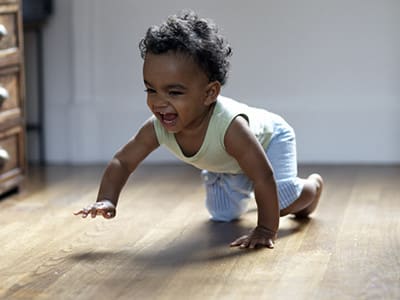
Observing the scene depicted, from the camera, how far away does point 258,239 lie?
6.14ft

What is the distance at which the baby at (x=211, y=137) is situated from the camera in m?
1.84

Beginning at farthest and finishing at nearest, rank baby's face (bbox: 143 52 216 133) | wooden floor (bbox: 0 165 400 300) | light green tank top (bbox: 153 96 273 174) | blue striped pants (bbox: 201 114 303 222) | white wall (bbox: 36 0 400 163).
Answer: white wall (bbox: 36 0 400 163) < blue striped pants (bbox: 201 114 303 222) < light green tank top (bbox: 153 96 273 174) < baby's face (bbox: 143 52 216 133) < wooden floor (bbox: 0 165 400 300)

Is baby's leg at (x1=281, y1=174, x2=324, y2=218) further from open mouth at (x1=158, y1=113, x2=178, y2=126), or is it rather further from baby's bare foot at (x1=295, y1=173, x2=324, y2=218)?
open mouth at (x1=158, y1=113, x2=178, y2=126)

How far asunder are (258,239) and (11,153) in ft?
2.93

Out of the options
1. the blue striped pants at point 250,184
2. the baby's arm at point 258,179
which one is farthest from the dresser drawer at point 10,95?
the baby's arm at point 258,179

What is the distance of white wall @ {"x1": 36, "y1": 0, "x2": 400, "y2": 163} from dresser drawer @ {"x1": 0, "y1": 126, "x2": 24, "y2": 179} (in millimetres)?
522

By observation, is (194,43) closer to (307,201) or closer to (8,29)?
(307,201)

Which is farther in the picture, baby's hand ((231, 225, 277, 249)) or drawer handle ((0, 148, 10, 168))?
drawer handle ((0, 148, 10, 168))

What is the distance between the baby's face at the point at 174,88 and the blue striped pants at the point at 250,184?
27 centimetres

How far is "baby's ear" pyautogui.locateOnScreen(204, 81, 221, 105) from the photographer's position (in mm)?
1903

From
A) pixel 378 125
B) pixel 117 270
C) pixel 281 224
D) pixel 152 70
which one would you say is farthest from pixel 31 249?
pixel 378 125

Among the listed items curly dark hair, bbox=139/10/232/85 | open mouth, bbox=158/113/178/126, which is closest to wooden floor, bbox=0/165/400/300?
open mouth, bbox=158/113/178/126

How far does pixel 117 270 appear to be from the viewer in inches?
67.3

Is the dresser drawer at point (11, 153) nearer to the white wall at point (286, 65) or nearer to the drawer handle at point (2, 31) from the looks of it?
the drawer handle at point (2, 31)
